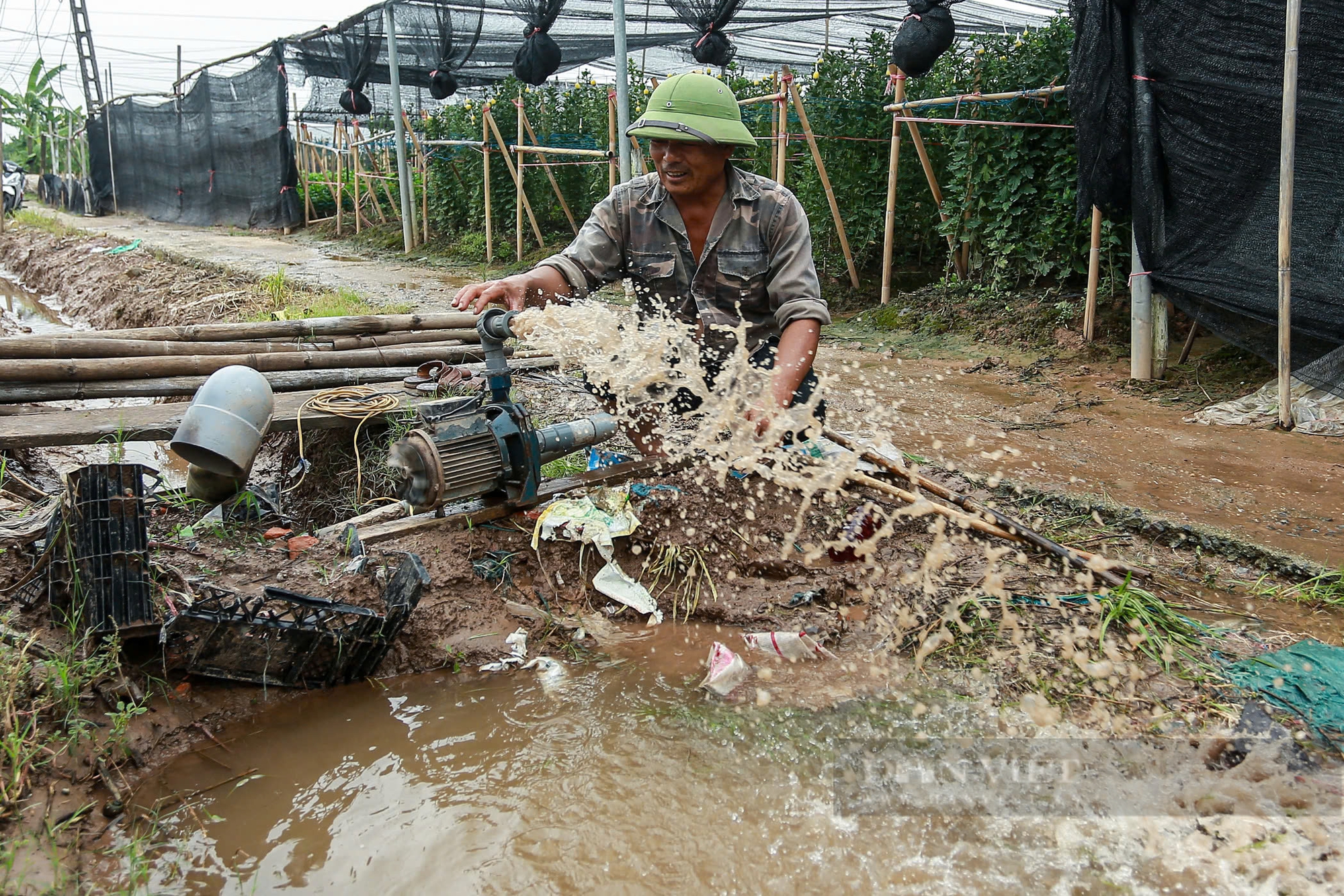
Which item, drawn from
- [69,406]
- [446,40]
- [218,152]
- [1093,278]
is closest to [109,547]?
[69,406]

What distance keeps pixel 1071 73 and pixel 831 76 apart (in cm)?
355

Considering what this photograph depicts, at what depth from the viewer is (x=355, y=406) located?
4.17m

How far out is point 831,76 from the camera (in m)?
8.99

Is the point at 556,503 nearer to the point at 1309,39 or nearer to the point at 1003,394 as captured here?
the point at 1003,394

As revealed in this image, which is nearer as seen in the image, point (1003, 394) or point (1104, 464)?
point (1104, 464)

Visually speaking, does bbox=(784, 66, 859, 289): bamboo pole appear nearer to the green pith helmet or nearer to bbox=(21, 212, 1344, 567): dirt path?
bbox=(21, 212, 1344, 567): dirt path

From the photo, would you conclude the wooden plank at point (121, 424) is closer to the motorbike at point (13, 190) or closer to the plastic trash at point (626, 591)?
the plastic trash at point (626, 591)

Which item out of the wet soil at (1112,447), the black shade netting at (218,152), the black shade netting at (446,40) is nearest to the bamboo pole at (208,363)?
the wet soil at (1112,447)

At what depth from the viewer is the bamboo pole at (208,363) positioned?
159 inches

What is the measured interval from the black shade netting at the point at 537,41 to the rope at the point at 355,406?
7.54m

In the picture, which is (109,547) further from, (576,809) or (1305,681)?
(1305,681)

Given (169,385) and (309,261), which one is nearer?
(169,385)

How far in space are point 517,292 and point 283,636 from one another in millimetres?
1398

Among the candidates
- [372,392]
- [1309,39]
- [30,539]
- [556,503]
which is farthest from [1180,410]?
[30,539]
